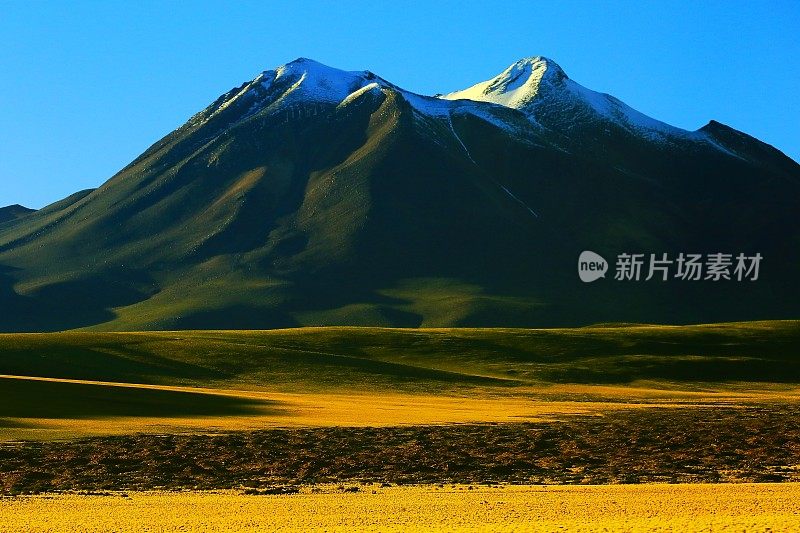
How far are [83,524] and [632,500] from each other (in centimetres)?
1623

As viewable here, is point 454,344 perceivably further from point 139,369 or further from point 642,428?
point 642,428

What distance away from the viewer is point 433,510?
31.6m

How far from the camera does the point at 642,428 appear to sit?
62.0 metres

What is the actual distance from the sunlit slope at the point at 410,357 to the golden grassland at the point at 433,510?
64.8m

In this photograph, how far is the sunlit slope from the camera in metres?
105

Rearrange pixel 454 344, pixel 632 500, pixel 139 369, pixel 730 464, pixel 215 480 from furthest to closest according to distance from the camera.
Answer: pixel 454 344 < pixel 139 369 < pixel 730 464 < pixel 215 480 < pixel 632 500

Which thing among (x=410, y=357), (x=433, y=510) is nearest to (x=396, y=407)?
(x=433, y=510)

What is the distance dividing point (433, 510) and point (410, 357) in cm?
9789

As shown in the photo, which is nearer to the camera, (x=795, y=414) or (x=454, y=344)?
(x=795, y=414)

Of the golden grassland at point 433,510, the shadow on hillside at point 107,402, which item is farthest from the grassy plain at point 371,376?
the golden grassland at point 433,510

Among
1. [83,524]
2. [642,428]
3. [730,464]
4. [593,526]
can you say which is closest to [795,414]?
[642,428]

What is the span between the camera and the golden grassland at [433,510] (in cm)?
2878

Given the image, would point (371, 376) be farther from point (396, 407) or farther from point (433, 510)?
point (433, 510)

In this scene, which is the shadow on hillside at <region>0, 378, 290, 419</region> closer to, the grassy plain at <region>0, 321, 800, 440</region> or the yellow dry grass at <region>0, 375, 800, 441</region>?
the grassy plain at <region>0, 321, 800, 440</region>
